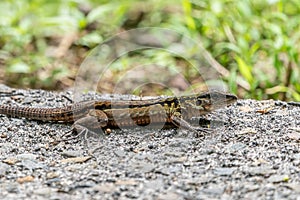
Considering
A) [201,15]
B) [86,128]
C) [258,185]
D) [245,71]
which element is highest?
[201,15]

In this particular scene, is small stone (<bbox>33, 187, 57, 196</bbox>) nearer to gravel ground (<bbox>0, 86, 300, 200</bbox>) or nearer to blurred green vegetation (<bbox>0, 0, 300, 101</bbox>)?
gravel ground (<bbox>0, 86, 300, 200</bbox>)

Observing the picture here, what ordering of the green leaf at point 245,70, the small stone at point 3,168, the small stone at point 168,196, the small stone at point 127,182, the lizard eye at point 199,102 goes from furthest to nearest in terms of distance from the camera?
1. the green leaf at point 245,70
2. the lizard eye at point 199,102
3. the small stone at point 3,168
4. the small stone at point 127,182
5. the small stone at point 168,196

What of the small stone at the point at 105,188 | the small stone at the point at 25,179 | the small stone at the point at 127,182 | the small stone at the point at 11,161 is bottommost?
the small stone at the point at 105,188

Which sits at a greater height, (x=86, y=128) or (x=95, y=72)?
(x=95, y=72)

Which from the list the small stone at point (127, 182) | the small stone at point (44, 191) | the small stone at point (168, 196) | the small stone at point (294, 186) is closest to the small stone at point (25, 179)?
the small stone at point (44, 191)

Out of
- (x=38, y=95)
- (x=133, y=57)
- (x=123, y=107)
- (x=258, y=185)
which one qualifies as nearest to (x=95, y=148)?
(x=123, y=107)

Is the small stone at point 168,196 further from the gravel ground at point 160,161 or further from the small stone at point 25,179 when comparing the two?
the small stone at point 25,179

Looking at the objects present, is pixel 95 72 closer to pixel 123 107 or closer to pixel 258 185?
pixel 123 107

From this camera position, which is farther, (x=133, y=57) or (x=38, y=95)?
(x=133, y=57)
